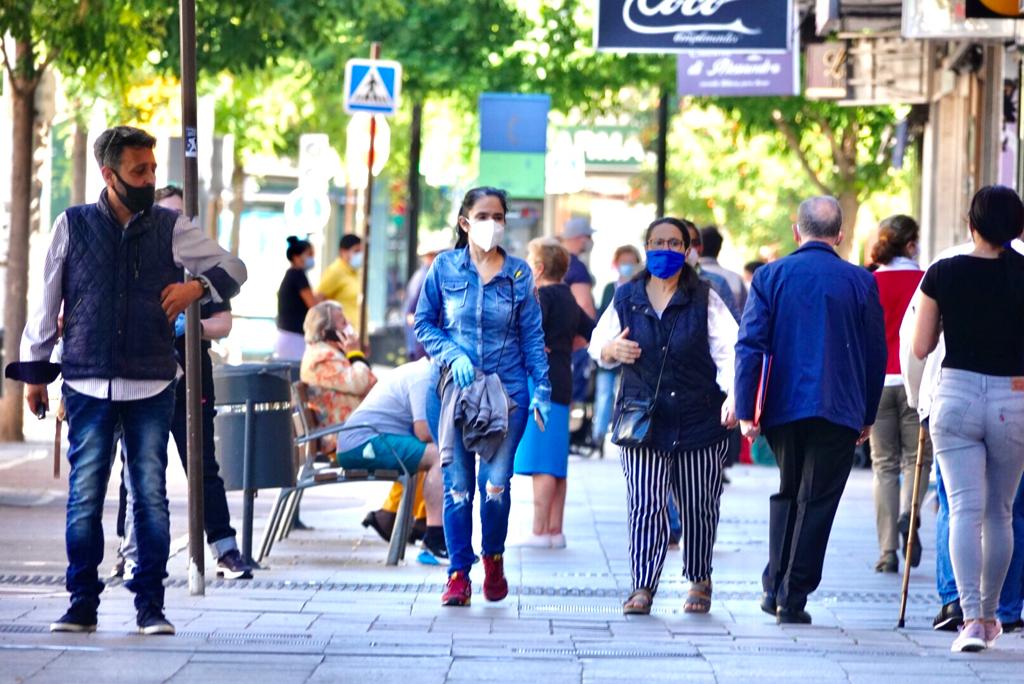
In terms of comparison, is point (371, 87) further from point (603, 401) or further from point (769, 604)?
point (769, 604)

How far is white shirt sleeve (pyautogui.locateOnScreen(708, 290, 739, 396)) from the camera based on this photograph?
10.0 metres

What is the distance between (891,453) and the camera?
39.5 feet

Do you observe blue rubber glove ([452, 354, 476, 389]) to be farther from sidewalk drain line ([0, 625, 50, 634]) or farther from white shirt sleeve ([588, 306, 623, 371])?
sidewalk drain line ([0, 625, 50, 634])

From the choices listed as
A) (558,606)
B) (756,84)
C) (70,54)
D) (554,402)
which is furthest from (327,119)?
(558,606)

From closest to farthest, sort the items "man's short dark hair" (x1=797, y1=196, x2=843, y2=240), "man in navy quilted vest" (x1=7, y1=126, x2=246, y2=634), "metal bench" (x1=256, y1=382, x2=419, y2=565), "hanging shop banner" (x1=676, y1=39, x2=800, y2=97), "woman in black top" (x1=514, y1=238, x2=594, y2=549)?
1. "man in navy quilted vest" (x1=7, y1=126, x2=246, y2=634)
2. "man's short dark hair" (x1=797, y1=196, x2=843, y2=240)
3. "metal bench" (x1=256, y1=382, x2=419, y2=565)
4. "woman in black top" (x1=514, y1=238, x2=594, y2=549)
5. "hanging shop banner" (x1=676, y1=39, x2=800, y2=97)

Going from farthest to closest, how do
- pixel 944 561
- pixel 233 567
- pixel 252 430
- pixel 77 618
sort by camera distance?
pixel 252 430, pixel 233 567, pixel 944 561, pixel 77 618

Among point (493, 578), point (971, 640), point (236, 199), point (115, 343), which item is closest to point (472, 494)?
point (493, 578)

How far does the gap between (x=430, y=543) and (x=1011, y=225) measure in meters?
4.20

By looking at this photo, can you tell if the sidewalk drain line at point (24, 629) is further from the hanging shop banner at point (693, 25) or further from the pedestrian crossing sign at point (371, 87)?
the pedestrian crossing sign at point (371, 87)

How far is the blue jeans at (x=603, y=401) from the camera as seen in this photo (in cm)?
1973

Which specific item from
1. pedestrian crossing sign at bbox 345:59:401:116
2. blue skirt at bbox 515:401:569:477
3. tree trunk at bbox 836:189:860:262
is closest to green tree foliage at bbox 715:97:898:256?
tree trunk at bbox 836:189:860:262

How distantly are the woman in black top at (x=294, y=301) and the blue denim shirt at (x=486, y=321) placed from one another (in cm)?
712

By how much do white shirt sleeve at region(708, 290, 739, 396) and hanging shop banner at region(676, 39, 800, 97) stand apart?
1217cm

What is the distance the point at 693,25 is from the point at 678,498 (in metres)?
6.45
